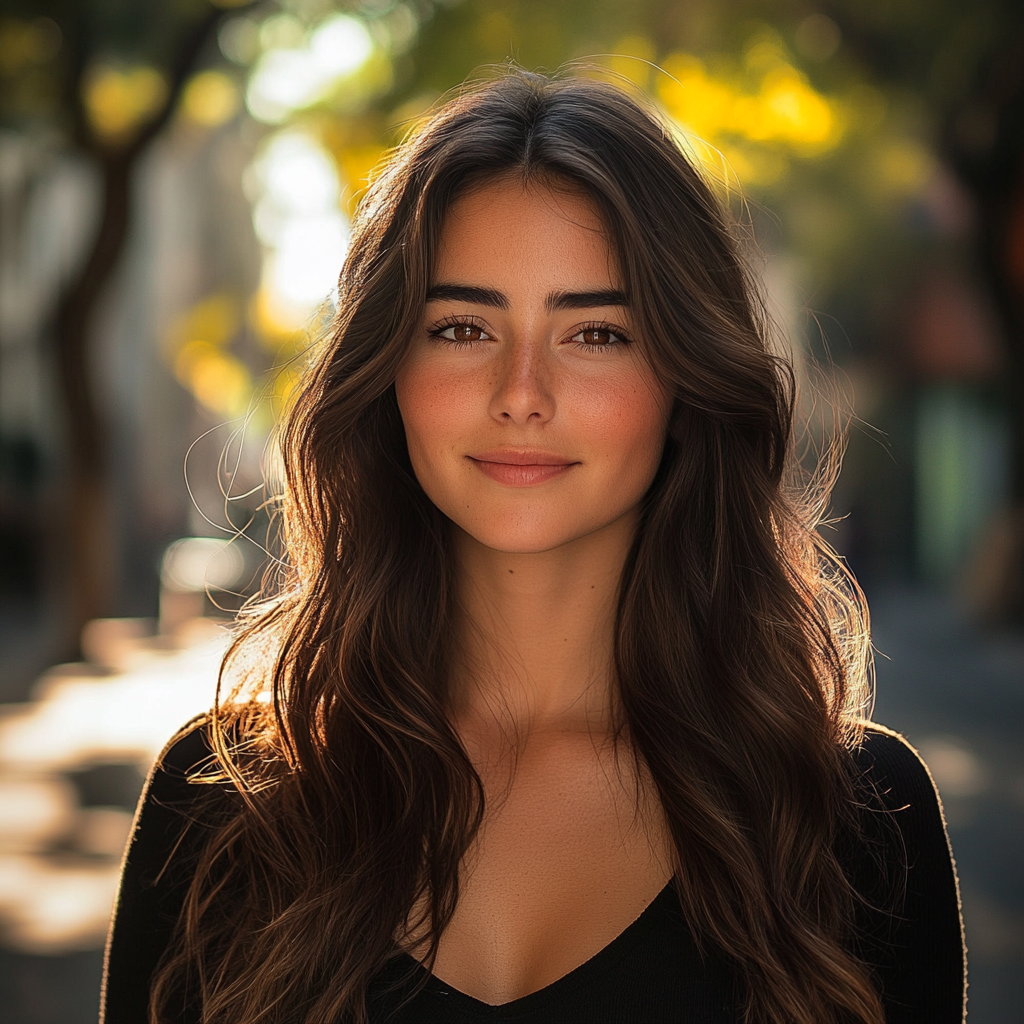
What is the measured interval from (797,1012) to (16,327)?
23.7 m

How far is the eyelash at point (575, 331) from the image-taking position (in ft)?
8.23

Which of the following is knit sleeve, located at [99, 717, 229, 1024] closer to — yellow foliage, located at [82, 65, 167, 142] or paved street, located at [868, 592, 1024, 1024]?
paved street, located at [868, 592, 1024, 1024]

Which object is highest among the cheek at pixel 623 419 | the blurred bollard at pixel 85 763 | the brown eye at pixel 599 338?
the brown eye at pixel 599 338

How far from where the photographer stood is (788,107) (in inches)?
483

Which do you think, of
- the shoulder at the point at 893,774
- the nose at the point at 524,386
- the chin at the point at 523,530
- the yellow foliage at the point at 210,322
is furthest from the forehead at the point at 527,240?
the yellow foliage at the point at 210,322

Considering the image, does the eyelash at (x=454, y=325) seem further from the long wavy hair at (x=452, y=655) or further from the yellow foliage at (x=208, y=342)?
the yellow foliage at (x=208, y=342)

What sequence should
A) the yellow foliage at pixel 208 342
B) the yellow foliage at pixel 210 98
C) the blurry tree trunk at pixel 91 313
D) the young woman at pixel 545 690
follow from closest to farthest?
the young woman at pixel 545 690 < the blurry tree trunk at pixel 91 313 < the yellow foliage at pixel 210 98 < the yellow foliage at pixel 208 342

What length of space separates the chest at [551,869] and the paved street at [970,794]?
1712 millimetres

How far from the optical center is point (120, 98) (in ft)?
45.1

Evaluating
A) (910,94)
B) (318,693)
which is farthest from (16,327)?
(318,693)

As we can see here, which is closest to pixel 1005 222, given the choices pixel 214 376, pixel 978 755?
pixel 978 755

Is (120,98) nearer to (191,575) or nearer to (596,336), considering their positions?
(191,575)

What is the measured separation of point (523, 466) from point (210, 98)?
13837mm

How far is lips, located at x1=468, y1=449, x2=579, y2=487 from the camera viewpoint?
8.07 ft
